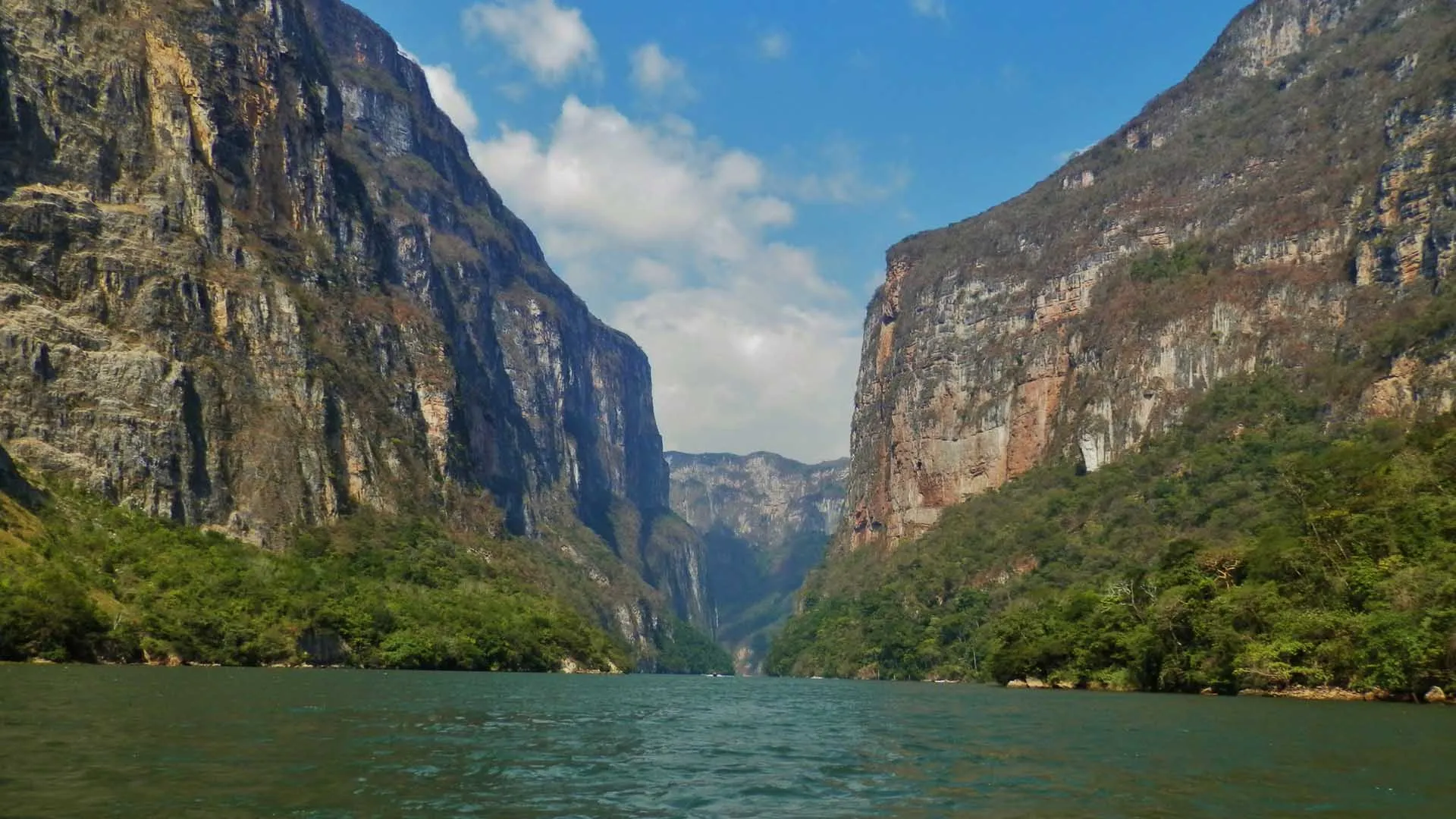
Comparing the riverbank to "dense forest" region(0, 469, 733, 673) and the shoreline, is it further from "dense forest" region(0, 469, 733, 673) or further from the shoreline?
"dense forest" region(0, 469, 733, 673)

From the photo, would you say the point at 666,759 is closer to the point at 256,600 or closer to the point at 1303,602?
the point at 1303,602

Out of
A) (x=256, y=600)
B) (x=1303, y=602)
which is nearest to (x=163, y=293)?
(x=256, y=600)

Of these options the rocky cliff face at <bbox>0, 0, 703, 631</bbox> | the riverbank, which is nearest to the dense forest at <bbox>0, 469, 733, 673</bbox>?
the rocky cliff face at <bbox>0, 0, 703, 631</bbox>

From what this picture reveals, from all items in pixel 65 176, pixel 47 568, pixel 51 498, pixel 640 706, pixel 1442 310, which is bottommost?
pixel 640 706

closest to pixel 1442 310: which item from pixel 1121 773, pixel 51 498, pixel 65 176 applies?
pixel 1121 773

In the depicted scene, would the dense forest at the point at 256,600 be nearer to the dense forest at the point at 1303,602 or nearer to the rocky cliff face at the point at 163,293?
the rocky cliff face at the point at 163,293

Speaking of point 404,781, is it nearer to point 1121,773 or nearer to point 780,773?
point 780,773

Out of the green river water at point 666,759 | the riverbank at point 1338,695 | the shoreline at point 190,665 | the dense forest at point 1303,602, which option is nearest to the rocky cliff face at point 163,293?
the shoreline at point 190,665
